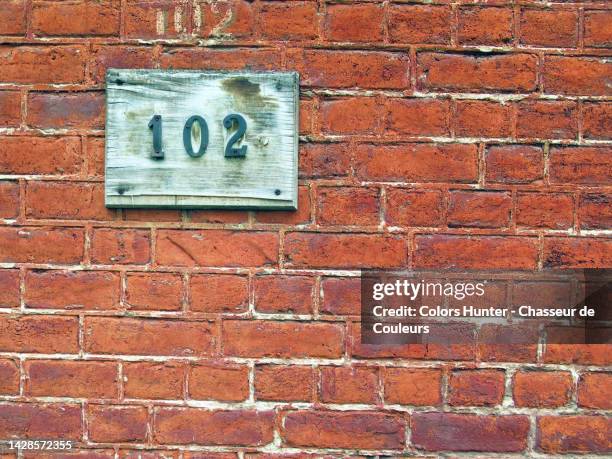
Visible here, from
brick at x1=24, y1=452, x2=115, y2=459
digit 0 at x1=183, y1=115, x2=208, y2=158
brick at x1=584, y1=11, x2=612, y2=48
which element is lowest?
brick at x1=24, y1=452, x2=115, y2=459

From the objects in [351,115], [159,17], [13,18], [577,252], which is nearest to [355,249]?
[351,115]

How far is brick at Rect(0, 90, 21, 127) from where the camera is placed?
1.71 metres

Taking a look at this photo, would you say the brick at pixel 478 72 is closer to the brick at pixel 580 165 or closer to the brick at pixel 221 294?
the brick at pixel 580 165

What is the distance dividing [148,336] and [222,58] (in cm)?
73

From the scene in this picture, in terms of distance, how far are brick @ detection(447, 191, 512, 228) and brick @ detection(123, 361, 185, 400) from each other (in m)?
0.79

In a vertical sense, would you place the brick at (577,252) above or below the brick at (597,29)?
below

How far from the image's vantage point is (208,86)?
167 centimetres

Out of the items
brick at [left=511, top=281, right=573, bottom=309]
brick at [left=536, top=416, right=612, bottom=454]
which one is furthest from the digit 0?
brick at [left=536, top=416, right=612, bottom=454]

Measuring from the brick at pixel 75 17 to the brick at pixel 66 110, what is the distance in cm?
16

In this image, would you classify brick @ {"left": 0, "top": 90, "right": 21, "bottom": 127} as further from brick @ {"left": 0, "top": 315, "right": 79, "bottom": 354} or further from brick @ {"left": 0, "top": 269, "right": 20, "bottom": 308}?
brick @ {"left": 0, "top": 315, "right": 79, "bottom": 354}

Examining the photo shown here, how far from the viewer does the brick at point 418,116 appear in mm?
1678

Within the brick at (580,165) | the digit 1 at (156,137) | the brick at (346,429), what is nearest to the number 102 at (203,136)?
the digit 1 at (156,137)

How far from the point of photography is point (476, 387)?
1.68 metres

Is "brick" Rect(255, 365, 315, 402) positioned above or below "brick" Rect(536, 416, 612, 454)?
above
